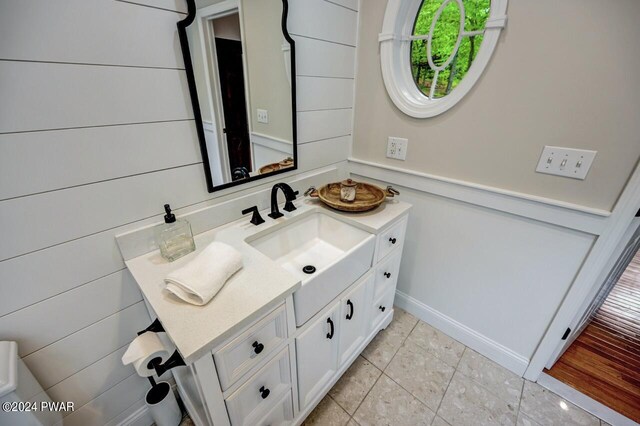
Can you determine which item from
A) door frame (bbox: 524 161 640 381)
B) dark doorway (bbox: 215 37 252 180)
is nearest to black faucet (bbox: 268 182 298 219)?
dark doorway (bbox: 215 37 252 180)

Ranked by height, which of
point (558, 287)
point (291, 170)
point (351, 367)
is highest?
point (291, 170)

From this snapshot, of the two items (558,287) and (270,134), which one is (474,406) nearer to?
(558,287)

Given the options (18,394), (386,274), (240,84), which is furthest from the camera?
(386,274)

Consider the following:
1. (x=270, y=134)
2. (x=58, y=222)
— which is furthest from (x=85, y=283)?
(x=270, y=134)

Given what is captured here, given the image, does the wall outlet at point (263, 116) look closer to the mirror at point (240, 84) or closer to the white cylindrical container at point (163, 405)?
the mirror at point (240, 84)

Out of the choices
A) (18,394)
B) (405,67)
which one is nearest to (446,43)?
(405,67)

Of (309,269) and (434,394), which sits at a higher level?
(309,269)

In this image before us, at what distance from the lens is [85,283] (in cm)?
85

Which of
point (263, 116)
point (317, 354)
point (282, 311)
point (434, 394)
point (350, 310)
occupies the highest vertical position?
point (263, 116)

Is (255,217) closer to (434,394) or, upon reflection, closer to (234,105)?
(234,105)

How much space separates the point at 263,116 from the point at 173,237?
637mm

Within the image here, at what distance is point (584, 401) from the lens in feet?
4.27

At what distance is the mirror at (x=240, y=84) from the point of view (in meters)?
0.89

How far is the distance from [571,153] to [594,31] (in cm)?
41
